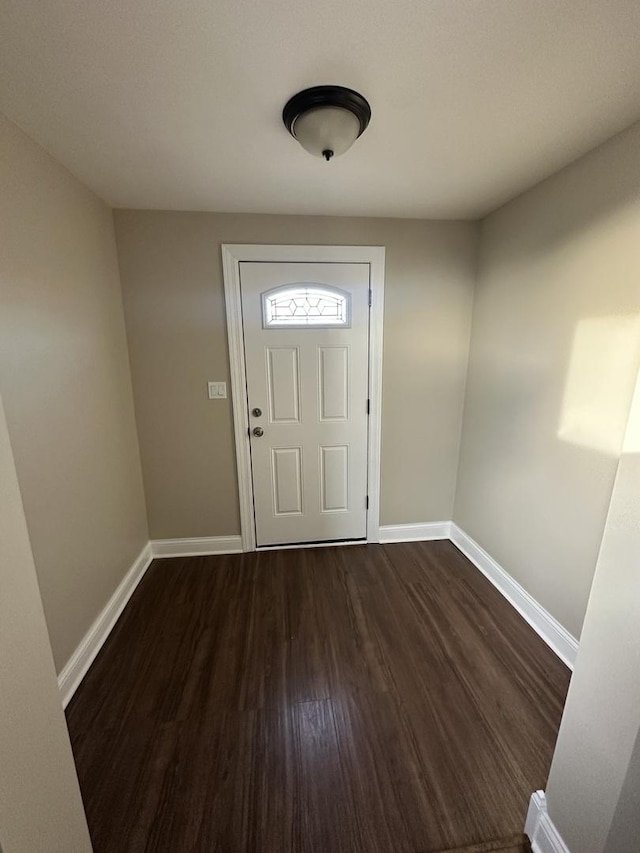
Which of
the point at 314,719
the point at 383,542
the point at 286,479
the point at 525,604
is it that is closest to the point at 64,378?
the point at 286,479

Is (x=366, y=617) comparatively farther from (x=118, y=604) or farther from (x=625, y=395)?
A: (x=625, y=395)

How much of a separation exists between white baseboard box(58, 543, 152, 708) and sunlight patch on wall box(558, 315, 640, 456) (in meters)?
2.37

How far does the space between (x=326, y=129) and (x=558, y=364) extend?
1.46 metres

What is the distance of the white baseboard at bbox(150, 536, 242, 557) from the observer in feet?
8.29

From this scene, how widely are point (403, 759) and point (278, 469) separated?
1.67m

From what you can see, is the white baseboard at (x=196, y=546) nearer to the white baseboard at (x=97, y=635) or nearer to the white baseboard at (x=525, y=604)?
the white baseboard at (x=97, y=635)

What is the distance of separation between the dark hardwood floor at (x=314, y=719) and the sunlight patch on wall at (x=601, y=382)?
113 cm

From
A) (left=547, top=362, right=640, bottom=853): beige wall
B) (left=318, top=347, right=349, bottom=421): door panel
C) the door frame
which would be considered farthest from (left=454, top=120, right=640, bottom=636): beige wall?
(left=318, top=347, right=349, bottom=421): door panel

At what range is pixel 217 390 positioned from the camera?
234 cm

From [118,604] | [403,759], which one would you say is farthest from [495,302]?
[118,604]

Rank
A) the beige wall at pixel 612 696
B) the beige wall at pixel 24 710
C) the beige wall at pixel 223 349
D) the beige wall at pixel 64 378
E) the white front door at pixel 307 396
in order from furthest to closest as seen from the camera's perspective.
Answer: the white front door at pixel 307 396
the beige wall at pixel 223 349
the beige wall at pixel 64 378
the beige wall at pixel 612 696
the beige wall at pixel 24 710

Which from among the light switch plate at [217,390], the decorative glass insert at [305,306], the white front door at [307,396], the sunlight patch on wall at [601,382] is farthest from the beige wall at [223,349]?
the sunlight patch on wall at [601,382]

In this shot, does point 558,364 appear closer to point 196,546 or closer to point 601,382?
point 601,382

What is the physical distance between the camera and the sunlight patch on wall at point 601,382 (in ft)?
4.53
